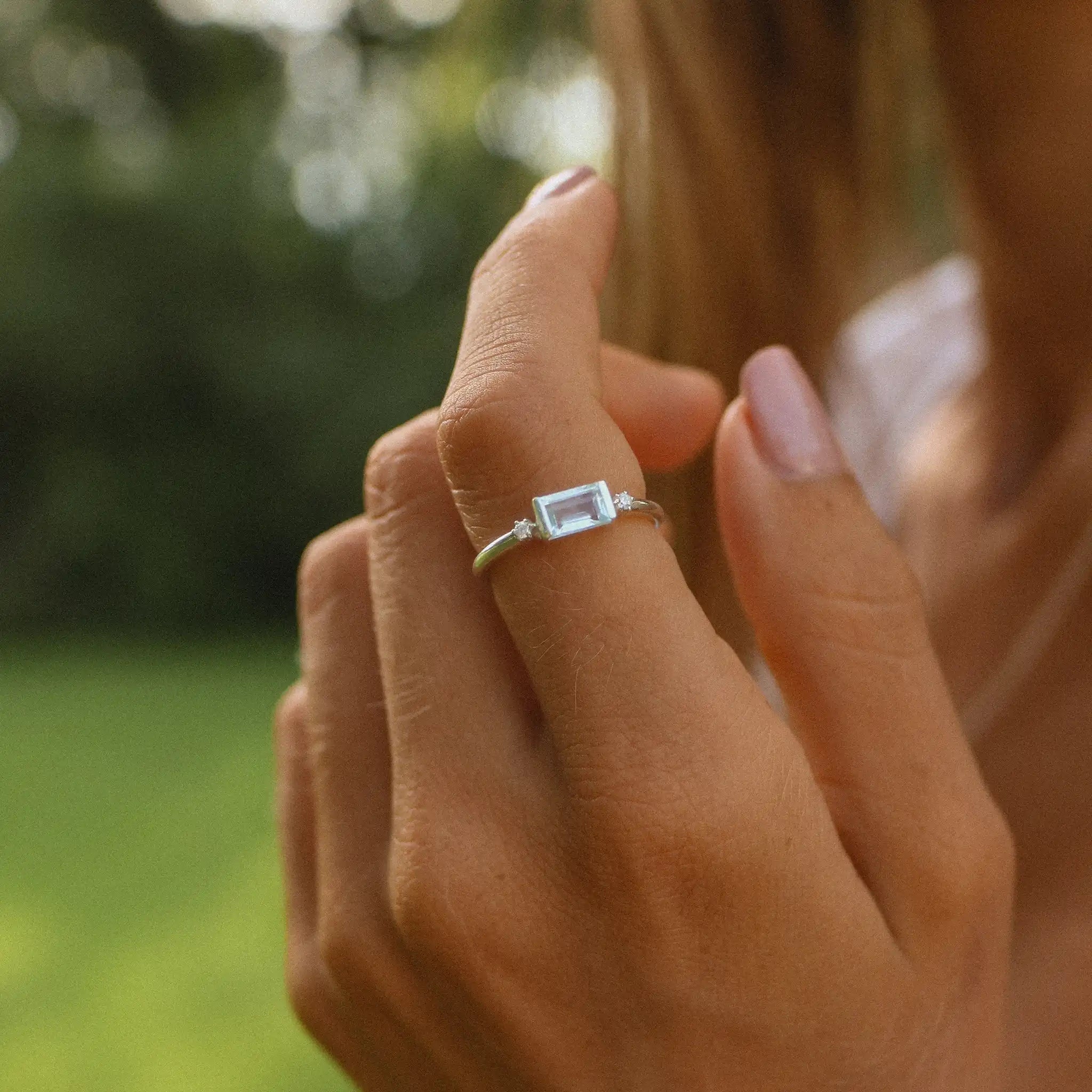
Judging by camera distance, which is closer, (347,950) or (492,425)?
(492,425)

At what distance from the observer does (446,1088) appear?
1133 millimetres

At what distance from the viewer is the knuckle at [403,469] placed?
3.67 feet

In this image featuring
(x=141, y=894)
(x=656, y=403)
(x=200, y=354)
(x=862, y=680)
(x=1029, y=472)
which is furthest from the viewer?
(x=200, y=354)

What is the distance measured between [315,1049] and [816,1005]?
149 inches

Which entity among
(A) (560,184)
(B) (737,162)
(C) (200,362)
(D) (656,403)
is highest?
(C) (200,362)

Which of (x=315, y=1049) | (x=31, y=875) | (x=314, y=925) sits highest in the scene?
(x=31, y=875)

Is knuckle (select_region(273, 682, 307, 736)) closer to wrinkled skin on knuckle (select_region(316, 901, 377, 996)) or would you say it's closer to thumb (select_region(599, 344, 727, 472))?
wrinkled skin on knuckle (select_region(316, 901, 377, 996))

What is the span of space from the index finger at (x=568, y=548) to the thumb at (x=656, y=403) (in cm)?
31

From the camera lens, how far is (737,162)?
1.98m

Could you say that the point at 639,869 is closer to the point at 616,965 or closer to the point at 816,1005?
the point at 616,965

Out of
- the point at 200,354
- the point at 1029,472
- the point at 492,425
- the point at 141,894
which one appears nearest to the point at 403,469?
the point at 492,425

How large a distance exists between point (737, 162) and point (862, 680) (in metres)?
1.26

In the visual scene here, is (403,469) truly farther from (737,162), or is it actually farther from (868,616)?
(737,162)

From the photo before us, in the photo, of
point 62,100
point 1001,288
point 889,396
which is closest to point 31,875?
point 889,396
